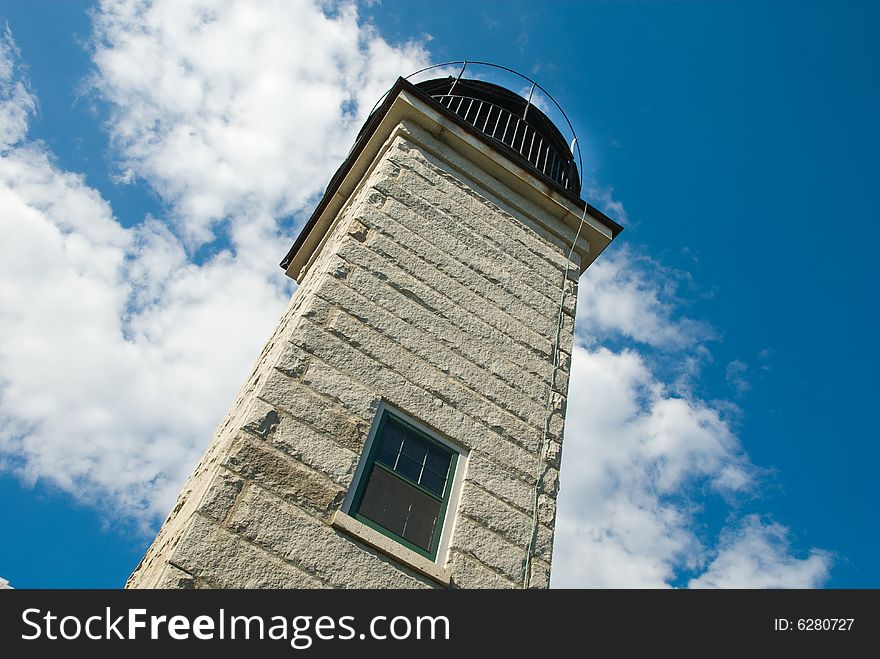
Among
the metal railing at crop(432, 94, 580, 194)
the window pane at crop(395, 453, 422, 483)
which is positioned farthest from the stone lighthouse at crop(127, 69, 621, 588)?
the metal railing at crop(432, 94, 580, 194)

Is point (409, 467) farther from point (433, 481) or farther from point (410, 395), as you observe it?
point (410, 395)

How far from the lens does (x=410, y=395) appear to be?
6.52 m

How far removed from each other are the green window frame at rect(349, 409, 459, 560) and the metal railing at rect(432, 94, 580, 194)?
17.9 feet

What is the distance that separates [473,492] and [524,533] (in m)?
0.59

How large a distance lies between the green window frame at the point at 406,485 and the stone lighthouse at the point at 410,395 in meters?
0.02

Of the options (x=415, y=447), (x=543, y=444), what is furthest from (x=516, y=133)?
(x=415, y=447)

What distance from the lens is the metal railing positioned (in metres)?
10.6

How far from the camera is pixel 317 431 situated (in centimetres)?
579

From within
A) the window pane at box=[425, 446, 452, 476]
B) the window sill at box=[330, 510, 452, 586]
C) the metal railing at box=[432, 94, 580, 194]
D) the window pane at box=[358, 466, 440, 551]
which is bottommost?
the window sill at box=[330, 510, 452, 586]

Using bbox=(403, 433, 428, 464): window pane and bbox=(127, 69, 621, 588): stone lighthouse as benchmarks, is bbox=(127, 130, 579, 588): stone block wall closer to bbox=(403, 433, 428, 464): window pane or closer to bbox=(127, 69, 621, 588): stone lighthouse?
bbox=(127, 69, 621, 588): stone lighthouse

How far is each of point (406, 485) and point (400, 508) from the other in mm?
220
